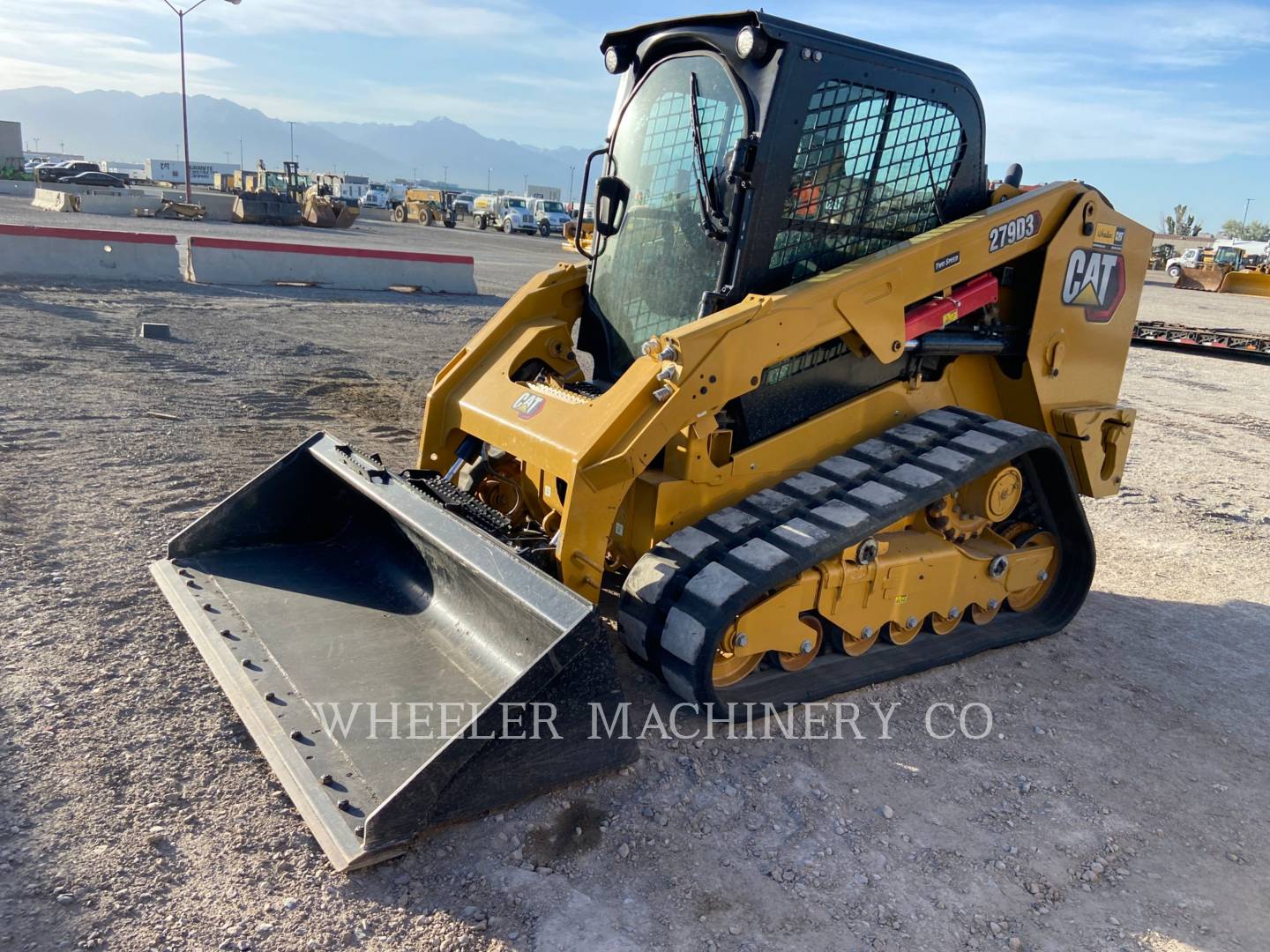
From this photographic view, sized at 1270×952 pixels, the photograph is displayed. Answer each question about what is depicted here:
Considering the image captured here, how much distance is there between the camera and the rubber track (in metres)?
3.62

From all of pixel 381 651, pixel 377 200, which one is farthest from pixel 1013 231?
pixel 377 200

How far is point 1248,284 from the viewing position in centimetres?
3331

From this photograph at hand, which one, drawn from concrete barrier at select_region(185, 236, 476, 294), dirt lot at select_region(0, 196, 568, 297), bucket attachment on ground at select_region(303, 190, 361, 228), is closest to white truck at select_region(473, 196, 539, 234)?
dirt lot at select_region(0, 196, 568, 297)

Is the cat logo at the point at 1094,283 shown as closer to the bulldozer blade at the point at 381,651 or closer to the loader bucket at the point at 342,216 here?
the bulldozer blade at the point at 381,651

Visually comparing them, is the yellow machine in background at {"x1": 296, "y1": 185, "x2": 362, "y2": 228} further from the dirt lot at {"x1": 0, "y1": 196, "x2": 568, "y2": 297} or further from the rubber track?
the rubber track

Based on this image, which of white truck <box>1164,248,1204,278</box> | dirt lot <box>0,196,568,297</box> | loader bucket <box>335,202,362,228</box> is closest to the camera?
dirt lot <box>0,196,568,297</box>

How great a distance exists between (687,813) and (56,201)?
3716 centimetres

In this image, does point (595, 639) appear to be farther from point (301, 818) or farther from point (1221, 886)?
point (1221, 886)

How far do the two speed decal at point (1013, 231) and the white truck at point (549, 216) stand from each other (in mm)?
43690

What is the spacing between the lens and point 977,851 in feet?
10.8

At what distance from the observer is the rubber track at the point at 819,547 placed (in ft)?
11.9

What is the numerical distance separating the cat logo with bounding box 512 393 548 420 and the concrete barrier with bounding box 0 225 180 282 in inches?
506

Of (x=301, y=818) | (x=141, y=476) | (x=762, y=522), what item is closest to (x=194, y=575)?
(x=301, y=818)

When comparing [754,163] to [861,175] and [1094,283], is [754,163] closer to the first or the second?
[861,175]
